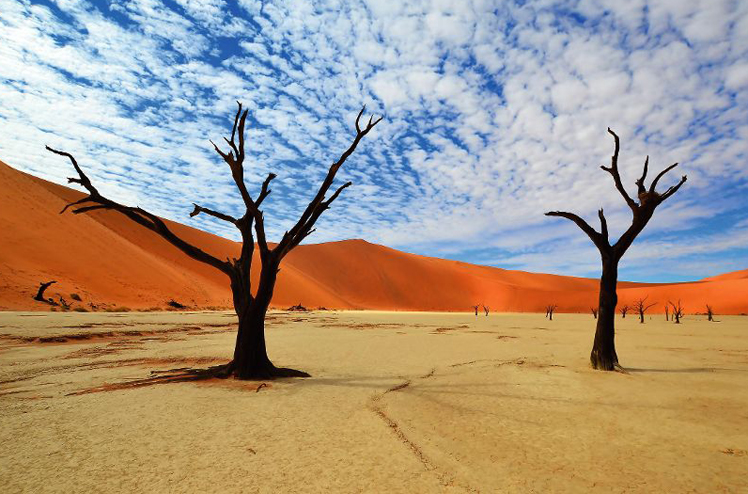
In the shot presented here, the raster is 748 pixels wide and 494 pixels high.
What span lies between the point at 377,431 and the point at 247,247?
4142mm

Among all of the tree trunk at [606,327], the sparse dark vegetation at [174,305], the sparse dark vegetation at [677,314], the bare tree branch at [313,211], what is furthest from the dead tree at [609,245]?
the sparse dark vegetation at [174,305]

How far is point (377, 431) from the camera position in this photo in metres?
3.68

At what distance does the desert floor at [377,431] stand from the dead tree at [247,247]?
570mm

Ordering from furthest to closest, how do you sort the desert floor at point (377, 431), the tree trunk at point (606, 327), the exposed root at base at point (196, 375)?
1. the tree trunk at point (606, 327)
2. the exposed root at base at point (196, 375)
3. the desert floor at point (377, 431)

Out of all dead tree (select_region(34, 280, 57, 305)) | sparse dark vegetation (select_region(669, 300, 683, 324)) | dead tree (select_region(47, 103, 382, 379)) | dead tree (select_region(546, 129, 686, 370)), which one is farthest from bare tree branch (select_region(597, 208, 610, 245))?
sparse dark vegetation (select_region(669, 300, 683, 324))

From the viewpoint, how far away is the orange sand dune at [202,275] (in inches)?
1059

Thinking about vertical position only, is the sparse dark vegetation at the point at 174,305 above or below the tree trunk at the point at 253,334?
below

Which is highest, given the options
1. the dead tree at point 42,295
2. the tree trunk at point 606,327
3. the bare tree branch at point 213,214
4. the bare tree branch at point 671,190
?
the bare tree branch at point 671,190

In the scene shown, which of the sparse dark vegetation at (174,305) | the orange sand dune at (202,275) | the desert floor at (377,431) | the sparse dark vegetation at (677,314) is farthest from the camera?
the sparse dark vegetation at (174,305)

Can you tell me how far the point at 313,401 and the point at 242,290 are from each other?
2.60m

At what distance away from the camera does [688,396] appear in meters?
5.35

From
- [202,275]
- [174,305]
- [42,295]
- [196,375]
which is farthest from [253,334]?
[202,275]

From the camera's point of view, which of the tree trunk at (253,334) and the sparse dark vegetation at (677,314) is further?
the sparse dark vegetation at (677,314)

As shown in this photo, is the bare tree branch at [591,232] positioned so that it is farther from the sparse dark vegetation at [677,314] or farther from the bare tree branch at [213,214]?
the sparse dark vegetation at [677,314]
